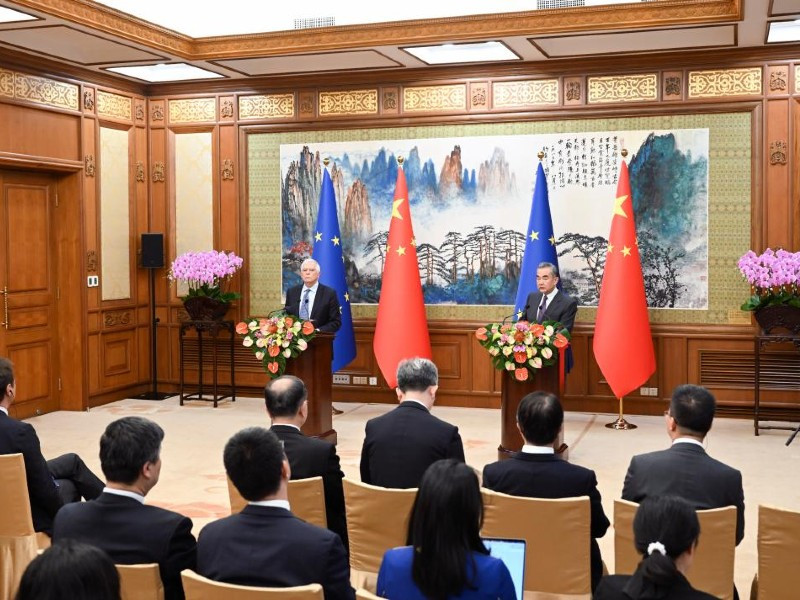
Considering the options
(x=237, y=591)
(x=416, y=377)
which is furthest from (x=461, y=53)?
(x=237, y=591)

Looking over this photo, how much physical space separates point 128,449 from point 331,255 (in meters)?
7.07

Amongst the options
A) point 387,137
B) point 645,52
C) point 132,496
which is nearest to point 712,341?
point 645,52

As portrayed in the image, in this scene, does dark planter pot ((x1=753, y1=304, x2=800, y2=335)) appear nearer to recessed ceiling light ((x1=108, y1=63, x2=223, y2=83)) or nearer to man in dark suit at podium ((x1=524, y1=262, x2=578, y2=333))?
man in dark suit at podium ((x1=524, y1=262, x2=578, y2=333))

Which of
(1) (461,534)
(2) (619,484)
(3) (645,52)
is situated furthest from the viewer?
(3) (645,52)

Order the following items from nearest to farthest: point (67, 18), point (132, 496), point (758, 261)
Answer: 1. point (132, 496)
2. point (67, 18)
3. point (758, 261)

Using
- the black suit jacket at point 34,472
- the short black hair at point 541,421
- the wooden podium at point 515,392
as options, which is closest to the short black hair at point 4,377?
the black suit jacket at point 34,472

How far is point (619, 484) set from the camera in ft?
22.5

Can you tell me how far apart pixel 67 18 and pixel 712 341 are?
6658mm

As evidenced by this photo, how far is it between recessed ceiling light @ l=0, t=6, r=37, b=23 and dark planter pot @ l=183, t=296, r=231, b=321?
142 inches

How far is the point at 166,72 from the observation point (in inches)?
416

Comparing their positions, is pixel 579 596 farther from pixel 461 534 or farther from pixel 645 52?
pixel 645 52

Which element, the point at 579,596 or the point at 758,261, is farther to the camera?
the point at 758,261

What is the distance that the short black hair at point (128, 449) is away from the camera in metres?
3.04

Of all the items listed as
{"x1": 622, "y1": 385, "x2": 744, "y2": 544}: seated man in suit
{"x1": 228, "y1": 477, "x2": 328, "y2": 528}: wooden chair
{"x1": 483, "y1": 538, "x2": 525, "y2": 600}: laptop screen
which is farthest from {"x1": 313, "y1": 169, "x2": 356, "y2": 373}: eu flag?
{"x1": 483, "y1": 538, "x2": 525, "y2": 600}: laptop screen
